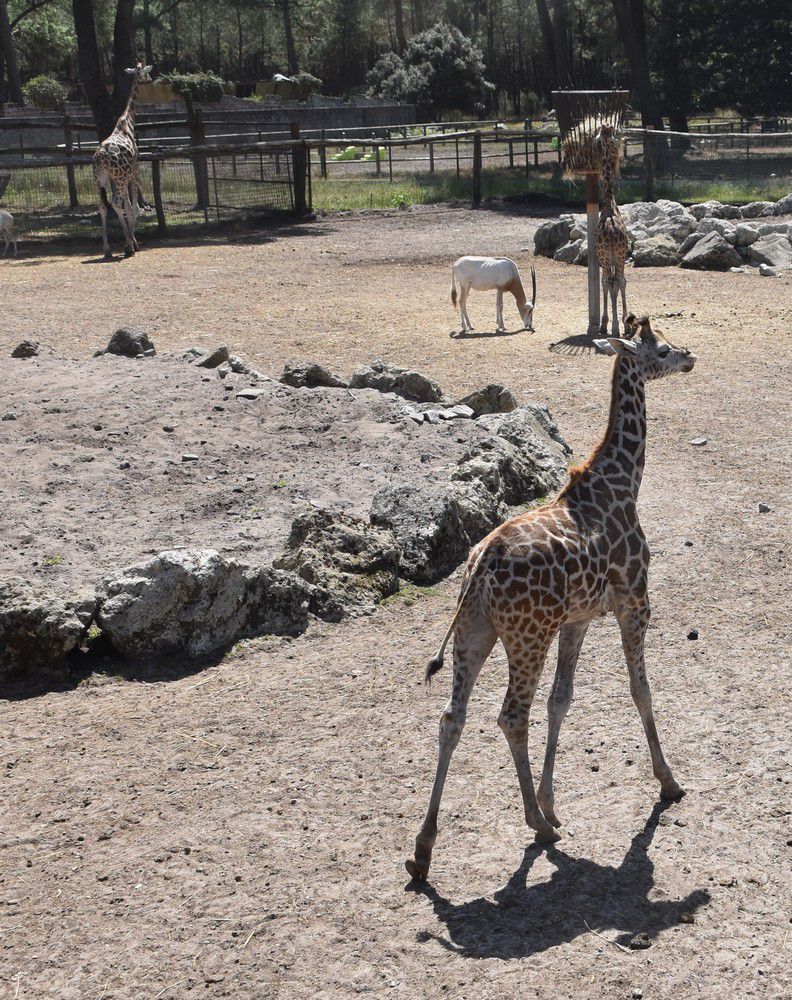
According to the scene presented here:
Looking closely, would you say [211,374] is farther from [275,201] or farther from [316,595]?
[275,201]

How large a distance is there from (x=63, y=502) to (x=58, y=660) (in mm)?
2214

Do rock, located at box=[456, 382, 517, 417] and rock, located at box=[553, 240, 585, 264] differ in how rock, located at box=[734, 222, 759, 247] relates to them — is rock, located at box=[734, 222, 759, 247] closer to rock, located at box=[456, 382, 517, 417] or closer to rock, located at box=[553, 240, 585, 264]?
rock, located at box=[553, 240, 585, 264]

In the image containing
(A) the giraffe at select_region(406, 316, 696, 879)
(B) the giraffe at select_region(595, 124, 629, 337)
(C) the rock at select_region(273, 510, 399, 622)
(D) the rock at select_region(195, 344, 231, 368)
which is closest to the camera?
(A) the giraffe at select_region(406, 316, 696, 879)

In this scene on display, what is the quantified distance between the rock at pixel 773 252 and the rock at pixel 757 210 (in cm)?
396

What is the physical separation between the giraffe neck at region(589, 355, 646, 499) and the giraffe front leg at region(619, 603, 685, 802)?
1.73 feet

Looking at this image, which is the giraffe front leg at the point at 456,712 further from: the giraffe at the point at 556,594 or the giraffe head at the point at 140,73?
the giraffe head at the point at 140,73

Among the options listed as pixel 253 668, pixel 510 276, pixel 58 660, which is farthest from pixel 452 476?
pixel 510 276

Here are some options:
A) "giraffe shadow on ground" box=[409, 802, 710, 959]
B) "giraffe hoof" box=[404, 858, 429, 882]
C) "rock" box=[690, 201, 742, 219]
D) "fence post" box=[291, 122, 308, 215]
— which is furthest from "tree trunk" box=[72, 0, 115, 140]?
"giraffe shadow on ground" box=[409, 802, 710, 959]

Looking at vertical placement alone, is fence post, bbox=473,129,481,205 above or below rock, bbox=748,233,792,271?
above

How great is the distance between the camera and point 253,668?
6.49 metres

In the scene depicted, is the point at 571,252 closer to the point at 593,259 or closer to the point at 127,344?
the point at 593,259

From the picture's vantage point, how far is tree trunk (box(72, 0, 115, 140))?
89.1ft

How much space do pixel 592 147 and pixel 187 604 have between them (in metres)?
9.59

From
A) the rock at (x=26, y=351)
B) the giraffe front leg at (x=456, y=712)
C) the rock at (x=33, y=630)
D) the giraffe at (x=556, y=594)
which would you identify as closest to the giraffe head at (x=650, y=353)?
the giraffe at (x=556, y=594)
